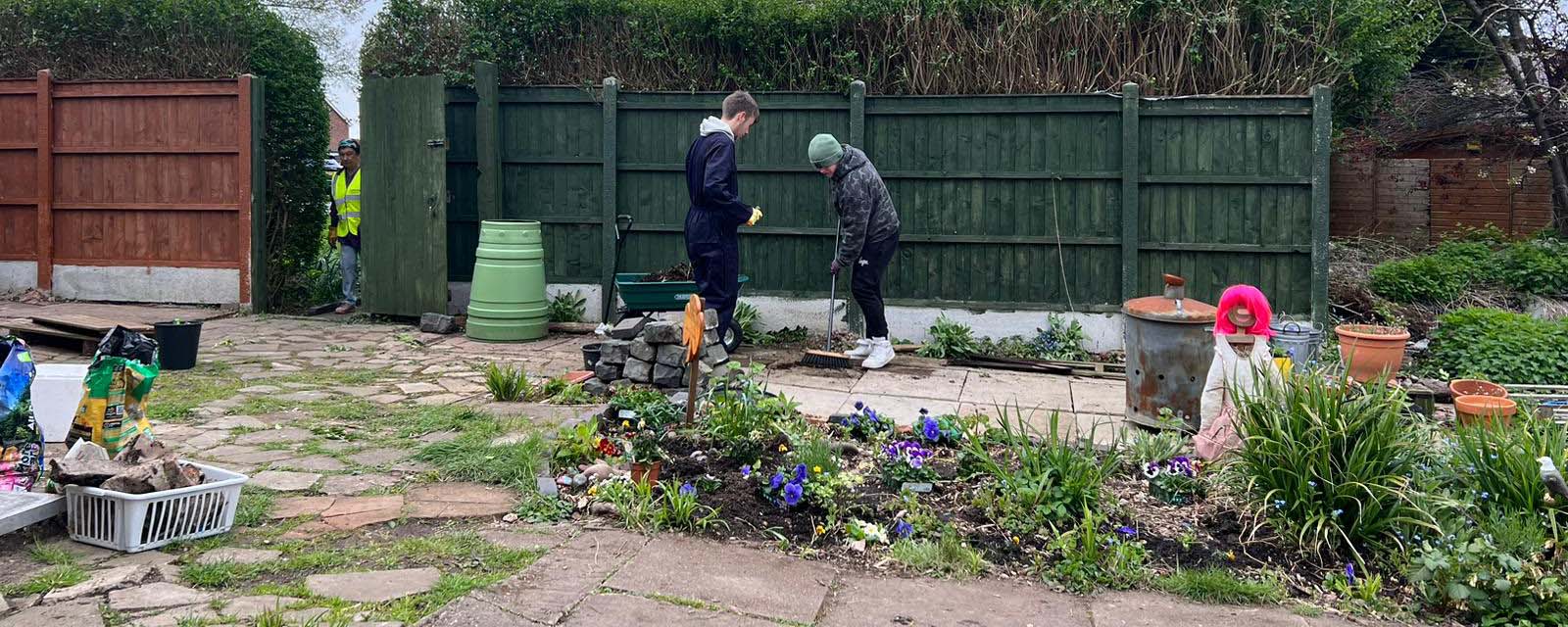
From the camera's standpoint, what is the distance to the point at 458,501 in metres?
4.66

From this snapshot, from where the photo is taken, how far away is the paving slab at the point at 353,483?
15.7 feet

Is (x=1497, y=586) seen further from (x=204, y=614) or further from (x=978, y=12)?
(x=978, y=12)

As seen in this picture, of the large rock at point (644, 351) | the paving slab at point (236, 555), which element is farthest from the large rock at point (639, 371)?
the paving slab at point (236, 555)

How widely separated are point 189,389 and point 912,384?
432 centimetres

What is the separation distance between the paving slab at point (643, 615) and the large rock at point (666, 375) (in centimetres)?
323

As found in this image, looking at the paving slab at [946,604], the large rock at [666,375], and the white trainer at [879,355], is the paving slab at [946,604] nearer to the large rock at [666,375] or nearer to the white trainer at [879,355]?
the large rock at [666,375]

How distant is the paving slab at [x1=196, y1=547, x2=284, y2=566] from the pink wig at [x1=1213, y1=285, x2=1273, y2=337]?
406 cm

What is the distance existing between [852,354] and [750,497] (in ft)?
13.0

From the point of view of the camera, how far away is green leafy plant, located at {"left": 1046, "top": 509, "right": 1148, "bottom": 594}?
3.95m

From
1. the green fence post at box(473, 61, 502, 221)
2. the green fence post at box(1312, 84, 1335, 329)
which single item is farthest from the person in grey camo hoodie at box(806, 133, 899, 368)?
the green fence post at box(1312, 84, 1335, 329)

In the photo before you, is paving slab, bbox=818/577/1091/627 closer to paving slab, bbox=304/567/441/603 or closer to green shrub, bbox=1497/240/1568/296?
paving slab, bbox=304/567/441/603

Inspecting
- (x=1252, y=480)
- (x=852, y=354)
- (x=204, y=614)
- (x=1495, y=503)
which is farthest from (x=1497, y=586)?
(x=852, y=354)

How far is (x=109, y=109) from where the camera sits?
10.8m

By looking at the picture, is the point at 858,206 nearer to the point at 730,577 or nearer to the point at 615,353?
the point at 615,353
